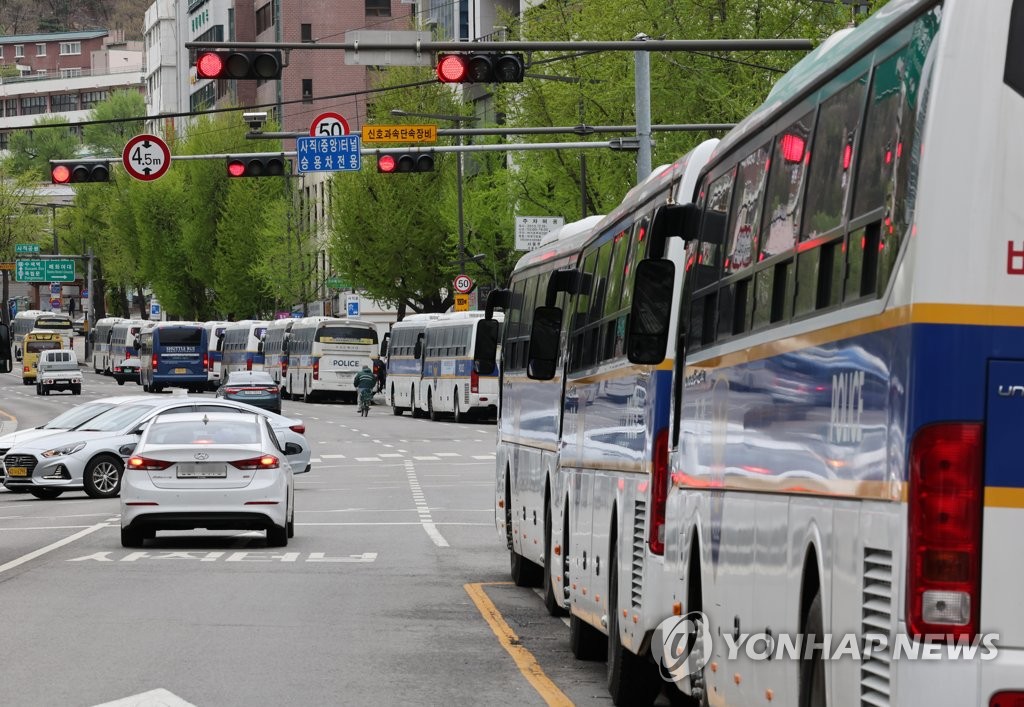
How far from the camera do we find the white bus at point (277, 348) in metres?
91.0

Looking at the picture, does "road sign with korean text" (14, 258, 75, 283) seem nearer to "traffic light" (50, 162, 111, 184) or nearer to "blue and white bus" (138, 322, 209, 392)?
"blue and white bus" (138, 322, 209, 392)

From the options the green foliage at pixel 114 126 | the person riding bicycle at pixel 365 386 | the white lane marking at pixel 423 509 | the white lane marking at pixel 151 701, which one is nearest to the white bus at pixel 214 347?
the person riding bicycle at pixel 365 386

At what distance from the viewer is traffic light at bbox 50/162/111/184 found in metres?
36.0

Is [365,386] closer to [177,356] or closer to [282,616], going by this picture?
[177,356]

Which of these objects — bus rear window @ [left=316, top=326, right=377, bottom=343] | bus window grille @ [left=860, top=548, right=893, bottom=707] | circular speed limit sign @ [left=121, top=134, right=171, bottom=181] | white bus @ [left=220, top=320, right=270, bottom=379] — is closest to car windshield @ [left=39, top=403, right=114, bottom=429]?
A: circular speed limit sign @ [left=121, top=134, right=171, bottom=181]

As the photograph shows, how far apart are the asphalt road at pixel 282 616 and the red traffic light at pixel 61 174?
6570mm

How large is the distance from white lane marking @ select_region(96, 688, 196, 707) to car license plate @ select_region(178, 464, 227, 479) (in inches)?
434

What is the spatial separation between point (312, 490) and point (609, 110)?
45.2 feet

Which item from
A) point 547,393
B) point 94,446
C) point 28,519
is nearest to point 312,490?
point 94,446

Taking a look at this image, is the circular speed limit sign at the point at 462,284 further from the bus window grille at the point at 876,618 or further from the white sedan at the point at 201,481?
the bus window grille at the point at 876,618

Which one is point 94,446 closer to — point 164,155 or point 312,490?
point 312,490

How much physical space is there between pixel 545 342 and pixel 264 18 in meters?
120

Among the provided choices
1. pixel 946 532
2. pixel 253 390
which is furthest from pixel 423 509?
pixel 253 390

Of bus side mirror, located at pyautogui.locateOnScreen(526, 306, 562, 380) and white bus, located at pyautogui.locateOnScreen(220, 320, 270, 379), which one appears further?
white bus, located at pyautogui.locateOnScreen(220, 320, 270, 379)
